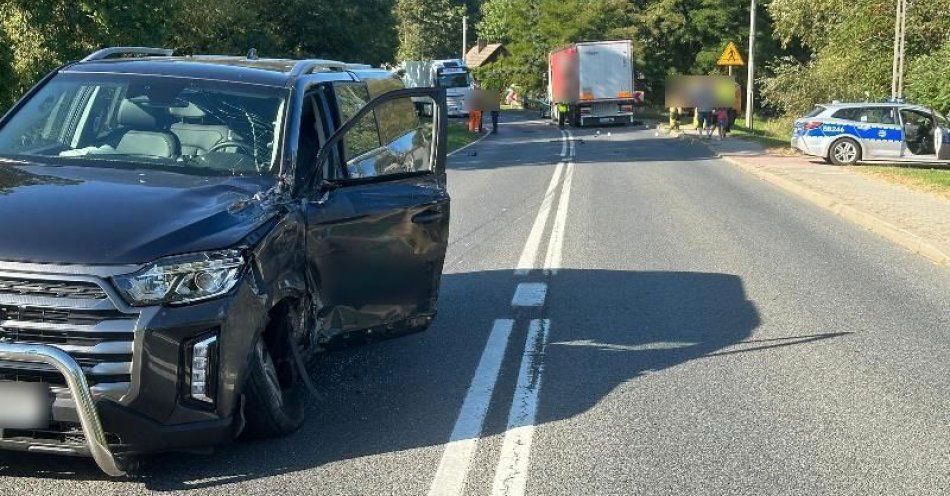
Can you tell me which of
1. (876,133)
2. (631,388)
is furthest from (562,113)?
(631,388)

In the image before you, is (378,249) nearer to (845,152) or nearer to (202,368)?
(202,368)

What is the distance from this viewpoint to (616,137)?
42.3 metres

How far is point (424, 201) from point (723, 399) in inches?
82.6

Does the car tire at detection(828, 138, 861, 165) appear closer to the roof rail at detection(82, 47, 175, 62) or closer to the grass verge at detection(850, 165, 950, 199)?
the grass verge at detection(850, 165, 950, 199)

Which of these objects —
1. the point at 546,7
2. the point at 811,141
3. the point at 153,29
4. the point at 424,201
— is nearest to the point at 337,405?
the point at 424,201

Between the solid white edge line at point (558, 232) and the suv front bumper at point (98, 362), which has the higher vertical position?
the suv front bumper at point (98, 362)

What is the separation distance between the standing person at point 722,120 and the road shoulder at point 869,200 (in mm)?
8032

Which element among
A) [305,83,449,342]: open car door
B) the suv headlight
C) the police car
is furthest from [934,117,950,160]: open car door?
the suv headlight

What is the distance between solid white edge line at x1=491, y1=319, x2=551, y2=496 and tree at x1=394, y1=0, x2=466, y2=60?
101 metres

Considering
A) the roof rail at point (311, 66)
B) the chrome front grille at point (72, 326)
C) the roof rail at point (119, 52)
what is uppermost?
the roof rail at point (119, 52)

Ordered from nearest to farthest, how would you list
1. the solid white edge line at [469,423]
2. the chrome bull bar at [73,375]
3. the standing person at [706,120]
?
the chrome bull bar at [73,375]
the solid white edge line at [469,423]
the standing person at [706,120]

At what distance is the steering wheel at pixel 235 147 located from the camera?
5.94 meters

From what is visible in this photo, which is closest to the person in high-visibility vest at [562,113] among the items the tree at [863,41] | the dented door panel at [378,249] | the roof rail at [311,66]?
the tree at [863,41]

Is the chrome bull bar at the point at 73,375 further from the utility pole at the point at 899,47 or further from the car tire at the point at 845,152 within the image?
the utility pole at the point at 899,47
